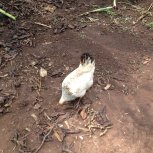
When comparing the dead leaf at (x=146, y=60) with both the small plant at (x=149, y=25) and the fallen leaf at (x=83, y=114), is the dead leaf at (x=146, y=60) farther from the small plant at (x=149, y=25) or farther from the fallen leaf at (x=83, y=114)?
the fallen leaf at (x=83, y=114)

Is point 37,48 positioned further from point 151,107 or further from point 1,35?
point 151,107

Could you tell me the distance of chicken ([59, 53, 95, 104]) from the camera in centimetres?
385

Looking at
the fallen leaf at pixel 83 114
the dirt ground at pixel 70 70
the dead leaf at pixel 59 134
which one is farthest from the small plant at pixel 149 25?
the dead leaf at pixel 59 134

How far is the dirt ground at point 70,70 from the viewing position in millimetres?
3900

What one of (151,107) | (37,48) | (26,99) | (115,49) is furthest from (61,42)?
(151,107)

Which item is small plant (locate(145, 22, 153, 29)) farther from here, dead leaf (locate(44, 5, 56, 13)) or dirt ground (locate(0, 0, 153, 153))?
dead leaf (locate(44, 5, 56, 13))

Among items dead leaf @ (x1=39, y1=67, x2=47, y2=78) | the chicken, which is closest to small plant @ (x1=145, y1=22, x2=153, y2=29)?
dead leaf @ (x1=39, y1=67, x2=47, y2=78)

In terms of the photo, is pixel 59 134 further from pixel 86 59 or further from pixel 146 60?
pixel 146 60

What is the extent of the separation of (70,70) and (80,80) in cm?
78

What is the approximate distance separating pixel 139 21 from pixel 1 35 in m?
2.06

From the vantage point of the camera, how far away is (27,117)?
4082mm

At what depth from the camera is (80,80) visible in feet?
12.6

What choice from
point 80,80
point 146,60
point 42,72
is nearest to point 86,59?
point 80,80

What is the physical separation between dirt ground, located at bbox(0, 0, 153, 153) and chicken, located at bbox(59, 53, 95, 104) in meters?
0.27
